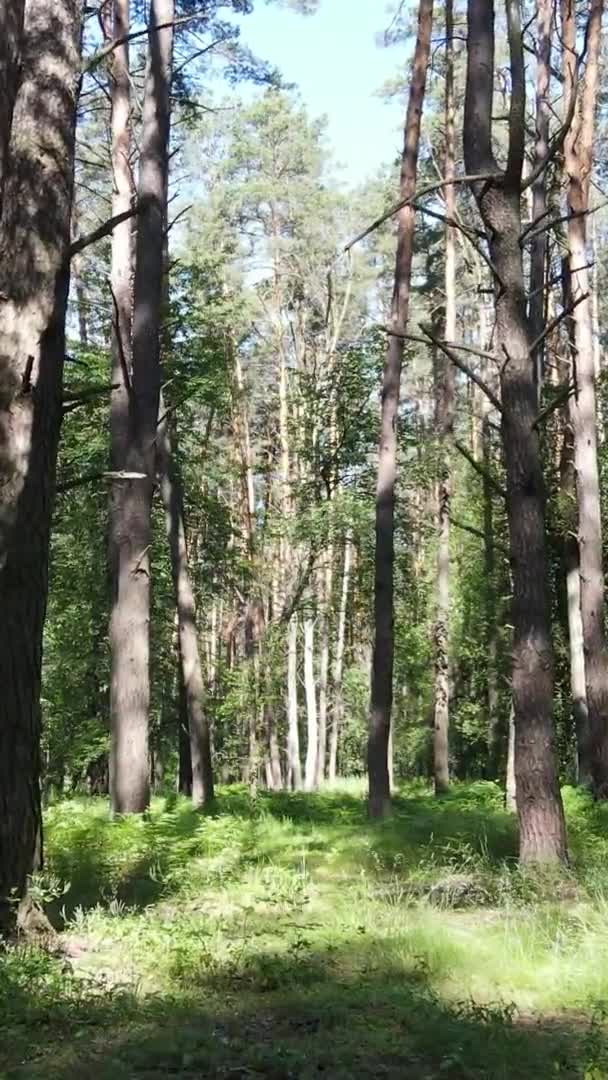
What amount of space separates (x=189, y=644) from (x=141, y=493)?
3530mm

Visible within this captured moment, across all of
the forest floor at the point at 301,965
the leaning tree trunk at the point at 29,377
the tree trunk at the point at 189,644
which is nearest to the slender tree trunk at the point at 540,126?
the tree trunk at the point at 189,644

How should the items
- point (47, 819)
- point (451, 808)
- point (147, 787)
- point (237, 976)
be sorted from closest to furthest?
point (237, 976) → point (47, 819) → point (147, 787) → point (451, 808)

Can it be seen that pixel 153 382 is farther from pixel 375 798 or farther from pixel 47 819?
pixel 375 798

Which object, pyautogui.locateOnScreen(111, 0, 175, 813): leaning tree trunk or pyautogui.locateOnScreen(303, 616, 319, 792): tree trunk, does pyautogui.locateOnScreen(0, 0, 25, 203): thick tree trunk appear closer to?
pyautogui.locateOnScreen(111, 0, 175, 813): leaning tree trunk

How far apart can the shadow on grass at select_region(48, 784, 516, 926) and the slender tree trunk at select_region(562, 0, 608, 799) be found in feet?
7.21

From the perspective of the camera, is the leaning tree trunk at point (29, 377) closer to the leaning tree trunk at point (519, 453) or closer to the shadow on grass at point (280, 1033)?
the shadow on grass at point (280, 1033)

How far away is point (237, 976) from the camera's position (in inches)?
177

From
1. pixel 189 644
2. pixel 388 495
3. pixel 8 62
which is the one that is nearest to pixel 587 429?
pixel 388 495

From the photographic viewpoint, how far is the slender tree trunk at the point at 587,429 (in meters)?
11.6

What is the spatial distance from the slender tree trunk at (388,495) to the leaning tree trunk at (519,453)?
11.5 ft

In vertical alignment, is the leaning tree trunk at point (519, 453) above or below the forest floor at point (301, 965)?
above

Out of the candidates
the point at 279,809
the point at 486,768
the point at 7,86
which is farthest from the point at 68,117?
the point at 486,768

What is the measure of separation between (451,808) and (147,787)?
3916 millimetres

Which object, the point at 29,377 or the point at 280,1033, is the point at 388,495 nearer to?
the point at 29,377
